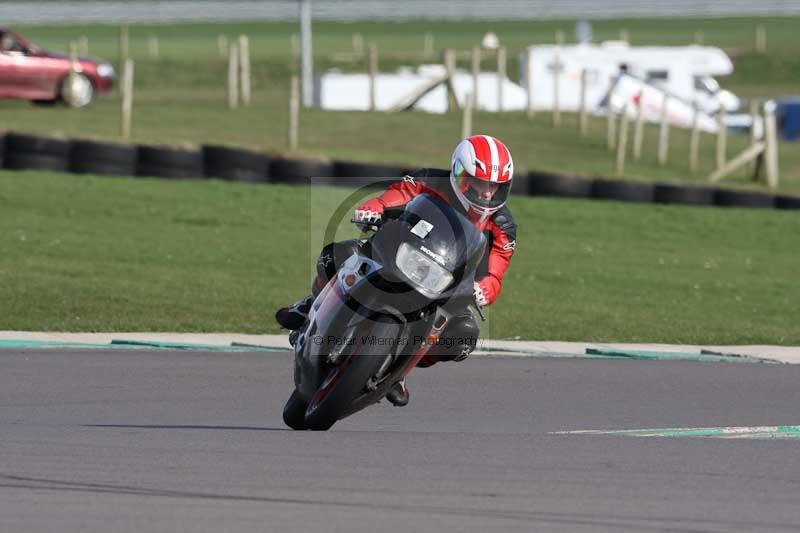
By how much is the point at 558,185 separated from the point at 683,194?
1749mm

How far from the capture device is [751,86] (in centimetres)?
5544

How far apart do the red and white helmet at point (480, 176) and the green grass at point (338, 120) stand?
15162mm

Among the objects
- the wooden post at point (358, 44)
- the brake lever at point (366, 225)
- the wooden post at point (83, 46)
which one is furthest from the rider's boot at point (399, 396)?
the wooden post at point (358, 44)

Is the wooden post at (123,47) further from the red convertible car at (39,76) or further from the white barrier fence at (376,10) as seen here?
the white barrier fence at (376,10)

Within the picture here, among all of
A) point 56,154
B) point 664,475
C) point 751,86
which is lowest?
point 751,86

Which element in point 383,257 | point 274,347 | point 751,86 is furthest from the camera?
point 751,86

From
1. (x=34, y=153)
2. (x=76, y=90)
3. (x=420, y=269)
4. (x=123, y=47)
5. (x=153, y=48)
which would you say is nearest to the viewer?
(x=420, y=269)

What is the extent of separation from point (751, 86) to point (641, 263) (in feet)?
128

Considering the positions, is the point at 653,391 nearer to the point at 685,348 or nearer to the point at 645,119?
the point at 685,348

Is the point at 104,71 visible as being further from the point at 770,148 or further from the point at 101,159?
the point at 770,148

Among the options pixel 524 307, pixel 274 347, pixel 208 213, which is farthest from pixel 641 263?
pixel 274 347

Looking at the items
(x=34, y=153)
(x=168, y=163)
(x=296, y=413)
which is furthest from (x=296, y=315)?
(x=34, y=153)

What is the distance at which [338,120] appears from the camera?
32.4 metres

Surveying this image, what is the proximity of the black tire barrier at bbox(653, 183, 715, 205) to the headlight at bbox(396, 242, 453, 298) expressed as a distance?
1567 centimetres
